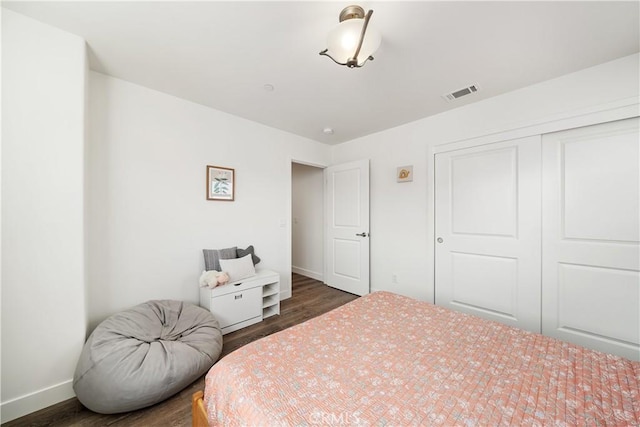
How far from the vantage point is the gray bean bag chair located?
1.41m

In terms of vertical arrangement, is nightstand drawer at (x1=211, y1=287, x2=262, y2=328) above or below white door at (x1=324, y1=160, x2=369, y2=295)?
below

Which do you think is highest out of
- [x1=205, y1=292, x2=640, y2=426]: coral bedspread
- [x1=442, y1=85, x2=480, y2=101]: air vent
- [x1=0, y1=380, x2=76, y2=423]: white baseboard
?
[x1=442, y1=85, x2=480, y2=101]: air vent

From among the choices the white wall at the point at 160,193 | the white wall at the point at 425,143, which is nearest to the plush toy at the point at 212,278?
the white wall at the point at 160,193

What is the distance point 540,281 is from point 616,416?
5.48 ft

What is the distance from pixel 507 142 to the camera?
7.53 feet

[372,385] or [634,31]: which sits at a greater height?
[634,31]

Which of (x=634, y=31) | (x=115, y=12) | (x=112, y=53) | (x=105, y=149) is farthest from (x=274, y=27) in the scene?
(x=634, y=31)

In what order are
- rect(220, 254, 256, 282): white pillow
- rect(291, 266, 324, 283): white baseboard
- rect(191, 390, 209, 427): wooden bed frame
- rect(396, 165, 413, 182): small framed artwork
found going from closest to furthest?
1. rect(191, 390, 209, 427): wooden bed frame
2. rect(220, 254, 256, 282): white pillow
3. rect(396, 165, 413, 182): small framed artwork
4. rect(291, 266, 324, 283): white baseboard

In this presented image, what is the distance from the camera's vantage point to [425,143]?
2871 mm

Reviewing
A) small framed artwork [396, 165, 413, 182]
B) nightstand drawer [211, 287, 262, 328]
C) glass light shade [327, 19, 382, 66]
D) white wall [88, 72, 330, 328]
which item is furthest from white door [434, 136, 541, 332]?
white wall [88, 72, 330, 328]

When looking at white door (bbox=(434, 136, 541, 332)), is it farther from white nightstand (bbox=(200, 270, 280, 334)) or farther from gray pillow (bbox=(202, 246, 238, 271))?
gray pillow (bbox=(202, 246, 238, 271))

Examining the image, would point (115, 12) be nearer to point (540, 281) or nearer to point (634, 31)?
point (634, 31)

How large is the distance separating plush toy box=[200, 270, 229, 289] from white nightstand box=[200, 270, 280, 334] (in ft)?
0.16

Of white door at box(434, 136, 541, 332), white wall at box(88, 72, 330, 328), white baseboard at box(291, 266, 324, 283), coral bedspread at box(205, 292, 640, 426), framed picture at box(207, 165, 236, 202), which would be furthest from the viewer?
white baseboard at box(291, 266, 324, 283)
